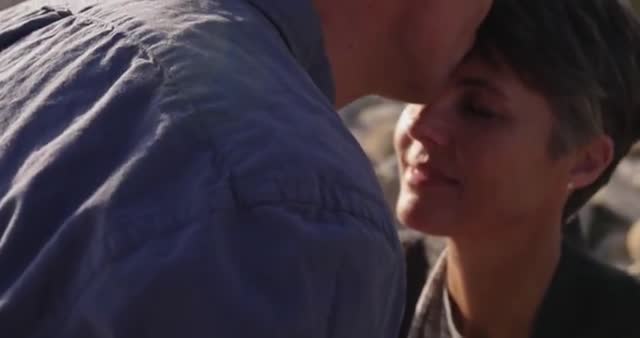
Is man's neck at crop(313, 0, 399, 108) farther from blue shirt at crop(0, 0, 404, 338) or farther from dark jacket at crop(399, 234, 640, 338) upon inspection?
dark jacket at crop(399, 234, 640, 338)

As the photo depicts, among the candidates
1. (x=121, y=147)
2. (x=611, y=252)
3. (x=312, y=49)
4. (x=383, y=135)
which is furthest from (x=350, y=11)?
(x=383, y=135)

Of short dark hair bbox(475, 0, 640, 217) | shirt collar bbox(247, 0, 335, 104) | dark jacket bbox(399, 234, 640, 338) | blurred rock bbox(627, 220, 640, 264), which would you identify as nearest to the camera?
shirt collar bbox(247, 0, 335, 104)

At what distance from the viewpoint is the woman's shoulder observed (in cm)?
157

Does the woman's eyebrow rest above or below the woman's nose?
above

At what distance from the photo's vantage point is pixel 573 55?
4.93ft

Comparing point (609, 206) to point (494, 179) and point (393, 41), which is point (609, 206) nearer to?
point (494, 179)

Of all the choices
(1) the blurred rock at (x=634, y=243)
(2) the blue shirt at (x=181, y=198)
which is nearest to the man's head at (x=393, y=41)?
(2) the blue shirt at (x=181, y=198)

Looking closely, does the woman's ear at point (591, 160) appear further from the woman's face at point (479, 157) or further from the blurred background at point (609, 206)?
the blurred background at point (609, 206)

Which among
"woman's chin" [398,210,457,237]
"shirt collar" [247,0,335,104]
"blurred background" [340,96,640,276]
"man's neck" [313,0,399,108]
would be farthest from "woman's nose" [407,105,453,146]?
"blurred background" [340,96,640,276]

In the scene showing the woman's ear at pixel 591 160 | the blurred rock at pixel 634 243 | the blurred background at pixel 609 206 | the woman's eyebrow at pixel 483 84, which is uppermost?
the woman's eyebrow at pixel 483 84

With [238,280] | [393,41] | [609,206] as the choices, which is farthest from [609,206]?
[238,280]

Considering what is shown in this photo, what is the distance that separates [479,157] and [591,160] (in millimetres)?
207

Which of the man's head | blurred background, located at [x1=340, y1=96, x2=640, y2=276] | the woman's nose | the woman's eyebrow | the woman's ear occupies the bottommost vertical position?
blurred background, located at [x1=340, y1=96, x2=640, y2=276]

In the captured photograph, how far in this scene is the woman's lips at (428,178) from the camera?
1.55m
